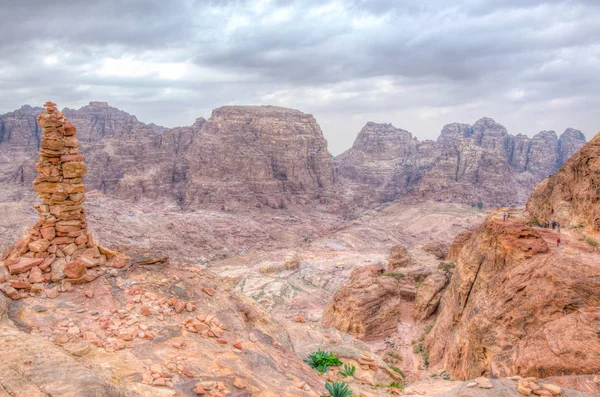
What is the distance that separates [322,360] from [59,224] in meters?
7.86

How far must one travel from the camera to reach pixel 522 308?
1124cm

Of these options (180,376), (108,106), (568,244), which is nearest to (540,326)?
(568,244)

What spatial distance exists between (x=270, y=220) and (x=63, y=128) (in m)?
70.8

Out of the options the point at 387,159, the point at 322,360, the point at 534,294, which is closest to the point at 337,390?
the point at 322,360

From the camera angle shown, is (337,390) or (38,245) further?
(38,245)

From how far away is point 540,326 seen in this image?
1057cm

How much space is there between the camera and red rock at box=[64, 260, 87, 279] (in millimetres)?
8867

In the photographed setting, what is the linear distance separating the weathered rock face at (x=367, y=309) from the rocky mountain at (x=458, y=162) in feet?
243

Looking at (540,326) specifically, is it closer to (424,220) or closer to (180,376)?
(180,376)

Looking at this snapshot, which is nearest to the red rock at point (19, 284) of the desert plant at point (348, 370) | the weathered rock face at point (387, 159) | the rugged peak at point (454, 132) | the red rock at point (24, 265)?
the red rock at point (24, 265)

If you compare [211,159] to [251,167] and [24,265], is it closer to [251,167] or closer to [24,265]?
[251,167]

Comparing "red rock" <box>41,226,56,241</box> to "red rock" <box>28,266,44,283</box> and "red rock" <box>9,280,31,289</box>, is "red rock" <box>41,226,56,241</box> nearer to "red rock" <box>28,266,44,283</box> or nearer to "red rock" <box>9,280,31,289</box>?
"red rock" <box>28,266,44,283</box>

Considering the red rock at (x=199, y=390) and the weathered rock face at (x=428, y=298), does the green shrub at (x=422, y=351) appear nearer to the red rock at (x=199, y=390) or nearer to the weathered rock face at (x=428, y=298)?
the weathered rock face at (x=428, y=298)

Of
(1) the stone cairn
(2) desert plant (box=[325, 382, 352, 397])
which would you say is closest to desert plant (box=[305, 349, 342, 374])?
(2) desert plant (box=[325, 382, 352, 397])
